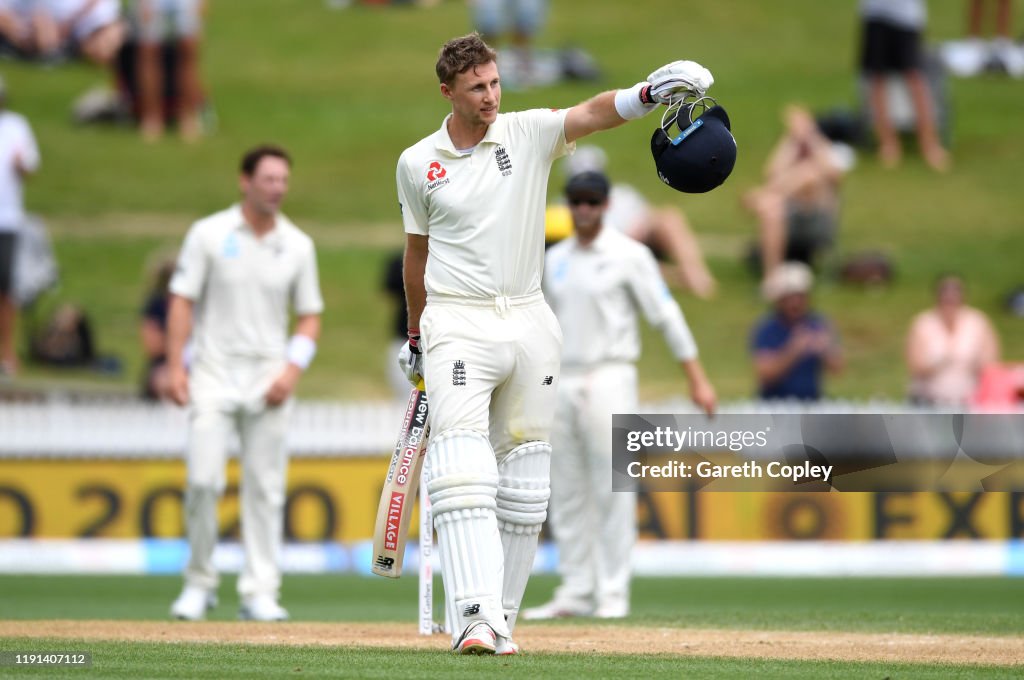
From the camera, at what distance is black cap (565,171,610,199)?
34.6 ft

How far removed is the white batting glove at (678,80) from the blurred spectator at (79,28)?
19019 mm

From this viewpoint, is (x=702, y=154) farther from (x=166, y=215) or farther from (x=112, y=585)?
(x=166, y=215)

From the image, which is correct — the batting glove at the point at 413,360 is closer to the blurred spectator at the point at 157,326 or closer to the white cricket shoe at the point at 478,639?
the white cricket shoe at the point at 478,639

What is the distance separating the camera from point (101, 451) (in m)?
14.6

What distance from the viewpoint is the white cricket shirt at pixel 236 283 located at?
33.8 feet

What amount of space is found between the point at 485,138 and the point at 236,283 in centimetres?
360

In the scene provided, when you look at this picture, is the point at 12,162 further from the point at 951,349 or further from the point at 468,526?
the point at 468,526

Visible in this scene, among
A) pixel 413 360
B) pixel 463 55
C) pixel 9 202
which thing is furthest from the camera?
pixel 9 202

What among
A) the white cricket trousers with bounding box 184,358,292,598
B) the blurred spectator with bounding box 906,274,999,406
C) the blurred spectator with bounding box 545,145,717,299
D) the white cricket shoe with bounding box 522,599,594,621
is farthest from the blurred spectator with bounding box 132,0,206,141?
the white cricket shoe with bounding box 522,599,594,621

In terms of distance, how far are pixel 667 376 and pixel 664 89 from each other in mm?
12689

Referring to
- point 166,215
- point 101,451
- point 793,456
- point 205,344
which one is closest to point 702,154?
point 205,344

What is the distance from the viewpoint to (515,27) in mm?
25375

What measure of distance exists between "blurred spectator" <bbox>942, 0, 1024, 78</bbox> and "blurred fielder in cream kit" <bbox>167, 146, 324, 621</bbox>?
20442 millimetres

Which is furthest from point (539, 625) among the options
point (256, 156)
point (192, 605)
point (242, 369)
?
point (256, 156)
